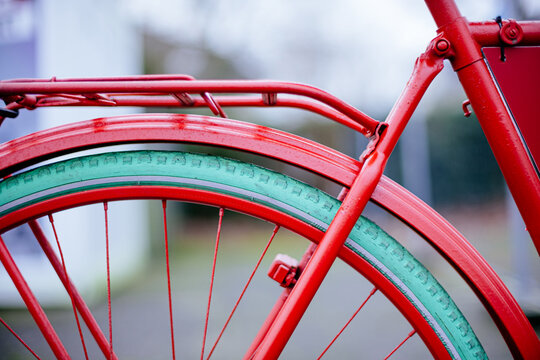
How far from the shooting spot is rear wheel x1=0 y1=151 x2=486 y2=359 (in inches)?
25.8

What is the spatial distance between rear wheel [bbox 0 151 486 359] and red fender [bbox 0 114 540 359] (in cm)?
3

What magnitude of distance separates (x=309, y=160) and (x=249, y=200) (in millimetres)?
120

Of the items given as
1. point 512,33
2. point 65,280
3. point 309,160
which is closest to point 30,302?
point 65,280

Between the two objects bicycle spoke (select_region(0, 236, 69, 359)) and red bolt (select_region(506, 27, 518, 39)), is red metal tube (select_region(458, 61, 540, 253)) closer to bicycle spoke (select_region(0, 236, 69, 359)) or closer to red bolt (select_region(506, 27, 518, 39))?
red bolt (select_region(506, 27, 518, 39))

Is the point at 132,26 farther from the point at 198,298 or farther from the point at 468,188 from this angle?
the point at 468,188

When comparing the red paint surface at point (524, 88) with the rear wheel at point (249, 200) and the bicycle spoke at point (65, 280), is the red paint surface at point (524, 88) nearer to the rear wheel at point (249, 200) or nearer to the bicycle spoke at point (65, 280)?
the rear wheel at point (249, 200)

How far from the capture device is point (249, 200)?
66 centimetres

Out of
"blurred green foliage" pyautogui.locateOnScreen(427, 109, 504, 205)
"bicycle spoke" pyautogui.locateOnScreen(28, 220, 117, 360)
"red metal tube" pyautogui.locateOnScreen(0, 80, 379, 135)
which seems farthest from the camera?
"blurred green foliage" pyautogui.locateOnScreen(427, 109, 504, 205)

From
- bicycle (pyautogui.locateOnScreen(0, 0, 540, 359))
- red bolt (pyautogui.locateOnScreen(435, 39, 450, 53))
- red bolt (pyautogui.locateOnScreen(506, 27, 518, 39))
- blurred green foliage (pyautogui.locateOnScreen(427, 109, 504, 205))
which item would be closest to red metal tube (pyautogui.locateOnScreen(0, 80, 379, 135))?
bicycle (pyautogui.locateOnScreen(0, 0, 540, 359))

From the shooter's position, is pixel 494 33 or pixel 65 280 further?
pixel 65 280

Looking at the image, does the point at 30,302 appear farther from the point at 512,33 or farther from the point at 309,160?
the point at 512,33

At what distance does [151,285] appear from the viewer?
3.90 metres

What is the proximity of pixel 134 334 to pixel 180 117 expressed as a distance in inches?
92.1

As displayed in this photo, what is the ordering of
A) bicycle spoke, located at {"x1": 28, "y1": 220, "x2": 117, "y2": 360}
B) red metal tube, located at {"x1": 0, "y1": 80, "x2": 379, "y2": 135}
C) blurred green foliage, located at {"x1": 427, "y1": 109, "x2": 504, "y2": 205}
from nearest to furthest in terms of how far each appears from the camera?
red metal tube, located at {"x1": 0, "y1": 80, "x2": 379, "y2": 135}
bicycle spoke, located at {"x1": 28, "y1": 220, "x2": 117, "y2": 360}
blurred green foliage, located at {"x1": 427, "y1": 109, "x2": 504, "y2": 205}
